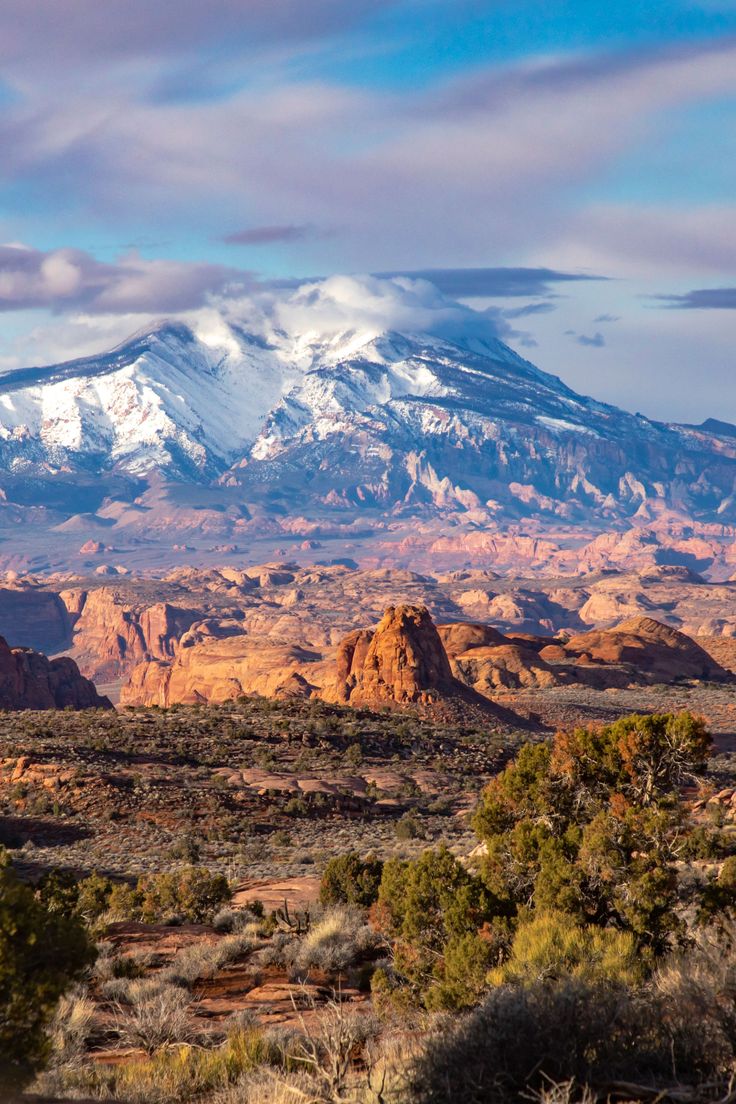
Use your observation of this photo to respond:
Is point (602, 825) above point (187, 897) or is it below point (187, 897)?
above

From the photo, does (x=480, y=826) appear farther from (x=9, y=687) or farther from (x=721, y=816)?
(x=9, y=687)

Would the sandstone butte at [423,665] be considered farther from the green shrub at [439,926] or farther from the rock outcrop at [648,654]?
the green shrub at [439,926]

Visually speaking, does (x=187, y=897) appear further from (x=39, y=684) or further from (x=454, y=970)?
(x=39, y=684)

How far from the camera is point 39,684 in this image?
335 feet

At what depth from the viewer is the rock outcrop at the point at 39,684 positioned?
316ft

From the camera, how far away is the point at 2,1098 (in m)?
9.60

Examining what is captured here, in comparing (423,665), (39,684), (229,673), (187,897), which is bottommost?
(229,673)

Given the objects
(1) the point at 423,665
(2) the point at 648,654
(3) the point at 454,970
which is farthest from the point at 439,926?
(2) the point at 648,654

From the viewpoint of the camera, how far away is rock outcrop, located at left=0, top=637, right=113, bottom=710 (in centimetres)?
9631

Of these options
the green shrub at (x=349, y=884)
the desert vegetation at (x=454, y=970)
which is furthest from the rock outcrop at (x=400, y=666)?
the desert vegetation at (x=454, y=970)

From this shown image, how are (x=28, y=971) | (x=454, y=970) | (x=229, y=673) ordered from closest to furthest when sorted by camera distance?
(x=28, y=971)
(x=454, y=970)
(x=229, y=673)

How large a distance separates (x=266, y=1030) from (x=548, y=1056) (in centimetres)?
499

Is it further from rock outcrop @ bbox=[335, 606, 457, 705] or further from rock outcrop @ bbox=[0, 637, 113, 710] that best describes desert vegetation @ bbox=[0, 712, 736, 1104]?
rock outcrop @ bbox=[0, 637, 113, 710]

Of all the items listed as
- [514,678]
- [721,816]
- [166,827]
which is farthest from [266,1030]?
[514,678]
